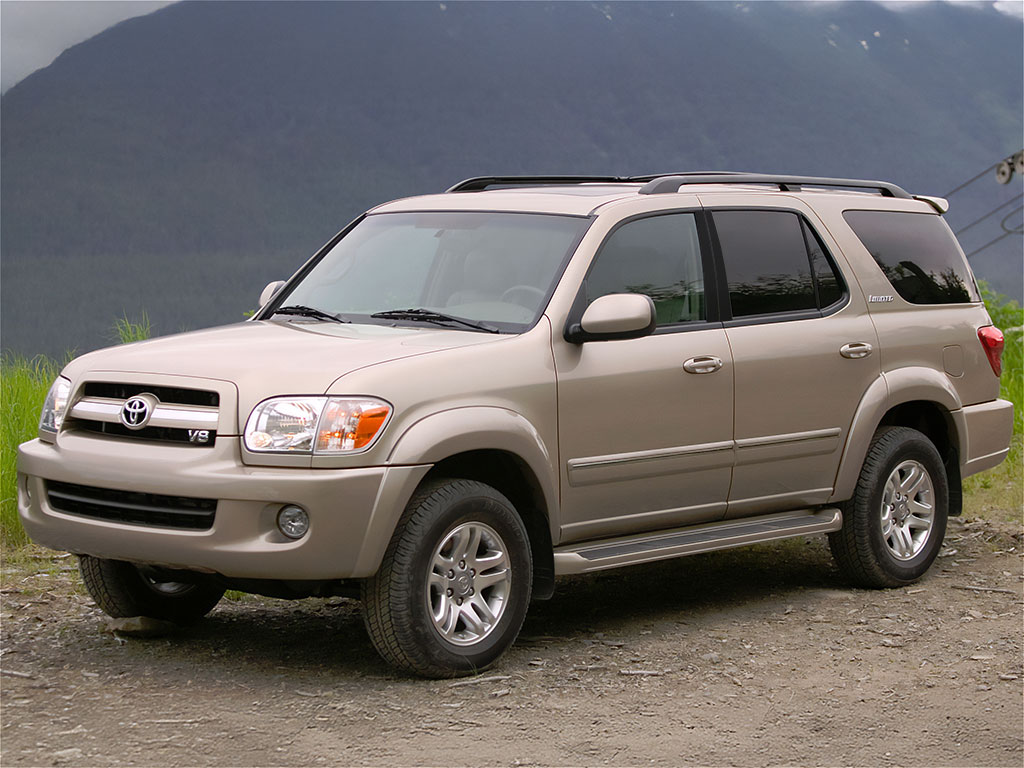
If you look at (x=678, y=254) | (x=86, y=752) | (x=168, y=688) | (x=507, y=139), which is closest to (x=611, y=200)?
(x=678, y=254)

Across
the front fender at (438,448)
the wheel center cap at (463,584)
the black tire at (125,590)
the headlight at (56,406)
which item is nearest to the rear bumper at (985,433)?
the front fender at (438,448)

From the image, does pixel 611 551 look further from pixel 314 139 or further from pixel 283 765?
pixel 314 139

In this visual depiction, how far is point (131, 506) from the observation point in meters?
5.45

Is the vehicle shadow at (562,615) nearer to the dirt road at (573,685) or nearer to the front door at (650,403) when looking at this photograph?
the dirt road at (573,685)

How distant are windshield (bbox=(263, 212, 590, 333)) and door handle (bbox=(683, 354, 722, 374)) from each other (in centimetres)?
75

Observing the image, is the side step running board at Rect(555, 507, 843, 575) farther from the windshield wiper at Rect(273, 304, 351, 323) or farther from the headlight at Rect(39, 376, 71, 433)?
the headlight at Rect(39, 376, 71, 433)

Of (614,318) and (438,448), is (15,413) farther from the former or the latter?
(614,318)

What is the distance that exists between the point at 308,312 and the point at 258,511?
1584mm

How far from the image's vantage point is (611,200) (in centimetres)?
650

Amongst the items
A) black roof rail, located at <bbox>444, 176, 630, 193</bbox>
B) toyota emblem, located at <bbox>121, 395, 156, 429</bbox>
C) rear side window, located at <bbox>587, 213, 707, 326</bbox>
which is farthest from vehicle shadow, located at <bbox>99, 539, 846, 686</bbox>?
black roof rail, located at <bbox>444, 176, 630, 193</bbox>

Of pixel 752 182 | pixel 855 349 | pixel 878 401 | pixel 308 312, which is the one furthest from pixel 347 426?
pixel 878 401

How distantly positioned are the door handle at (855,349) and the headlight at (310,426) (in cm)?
287

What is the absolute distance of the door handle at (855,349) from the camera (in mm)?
7164

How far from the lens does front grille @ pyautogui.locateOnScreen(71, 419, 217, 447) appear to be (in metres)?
5.33
